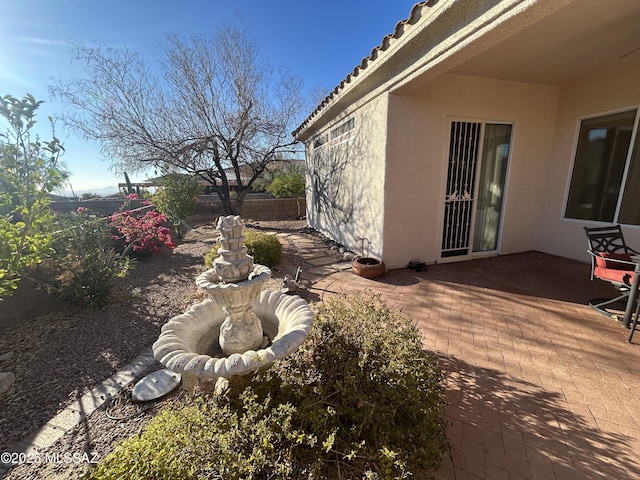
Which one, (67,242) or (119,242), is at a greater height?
(67,242)

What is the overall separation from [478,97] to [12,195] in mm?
7464

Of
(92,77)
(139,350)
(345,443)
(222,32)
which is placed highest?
(222,32)

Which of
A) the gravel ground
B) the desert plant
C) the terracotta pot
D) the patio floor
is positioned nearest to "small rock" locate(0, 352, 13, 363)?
the gravel ground

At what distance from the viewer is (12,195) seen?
10.6 ft

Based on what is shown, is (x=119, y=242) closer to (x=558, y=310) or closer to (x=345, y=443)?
(x=345, y=443)

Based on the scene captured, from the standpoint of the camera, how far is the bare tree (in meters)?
9.00

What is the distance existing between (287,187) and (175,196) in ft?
20.9

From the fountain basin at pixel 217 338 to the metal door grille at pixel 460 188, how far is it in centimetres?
436

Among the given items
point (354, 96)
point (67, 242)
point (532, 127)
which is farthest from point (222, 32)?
point (532, 127)

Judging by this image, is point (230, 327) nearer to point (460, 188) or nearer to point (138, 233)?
point (460, 188)

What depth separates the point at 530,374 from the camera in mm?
2400

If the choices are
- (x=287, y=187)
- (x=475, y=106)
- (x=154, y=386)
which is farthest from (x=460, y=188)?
(x=287, y=187)

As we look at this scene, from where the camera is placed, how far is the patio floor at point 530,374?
1.67 m

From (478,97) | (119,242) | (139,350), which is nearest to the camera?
(139,350)
